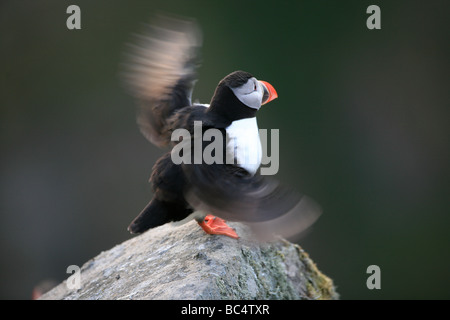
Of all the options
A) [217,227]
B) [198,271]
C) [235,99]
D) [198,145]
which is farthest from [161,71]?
[198,271]

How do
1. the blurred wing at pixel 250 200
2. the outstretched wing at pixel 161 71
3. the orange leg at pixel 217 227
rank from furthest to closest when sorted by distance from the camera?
the outstretched wing at pixel 161 71 → the orange leg at pixel 217 227 → the blurred wing at pixel 250 200

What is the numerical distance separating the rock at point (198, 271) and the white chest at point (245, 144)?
31 centimetres

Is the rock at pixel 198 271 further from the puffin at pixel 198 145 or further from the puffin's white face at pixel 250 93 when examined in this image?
the puffin's white face at pixel 250 93

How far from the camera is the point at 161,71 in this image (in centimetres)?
311

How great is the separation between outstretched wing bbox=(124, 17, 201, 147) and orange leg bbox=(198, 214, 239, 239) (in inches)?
17.5

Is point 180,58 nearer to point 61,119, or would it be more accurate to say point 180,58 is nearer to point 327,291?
point 327,291

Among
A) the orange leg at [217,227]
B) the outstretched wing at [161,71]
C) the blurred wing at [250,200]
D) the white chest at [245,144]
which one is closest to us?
the blurred wing at [250,200]

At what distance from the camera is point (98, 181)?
6316mm

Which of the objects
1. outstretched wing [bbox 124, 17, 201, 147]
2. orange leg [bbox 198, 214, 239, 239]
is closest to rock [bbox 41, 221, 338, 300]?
orange leg [bbox 198, 214, 239, 239]

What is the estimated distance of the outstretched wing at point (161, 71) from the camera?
9.93 feet

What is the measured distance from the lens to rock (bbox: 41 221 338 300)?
2.33 meters

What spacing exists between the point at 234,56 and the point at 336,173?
153 centimetres

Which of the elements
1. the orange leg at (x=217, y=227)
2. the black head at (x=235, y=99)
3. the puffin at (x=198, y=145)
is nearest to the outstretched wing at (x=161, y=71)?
the puffin at (x=198, y=145)

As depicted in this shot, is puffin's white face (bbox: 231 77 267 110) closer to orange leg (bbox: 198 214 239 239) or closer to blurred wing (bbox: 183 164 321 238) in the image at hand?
blurred wing (bbox: 183 164 321 238)
